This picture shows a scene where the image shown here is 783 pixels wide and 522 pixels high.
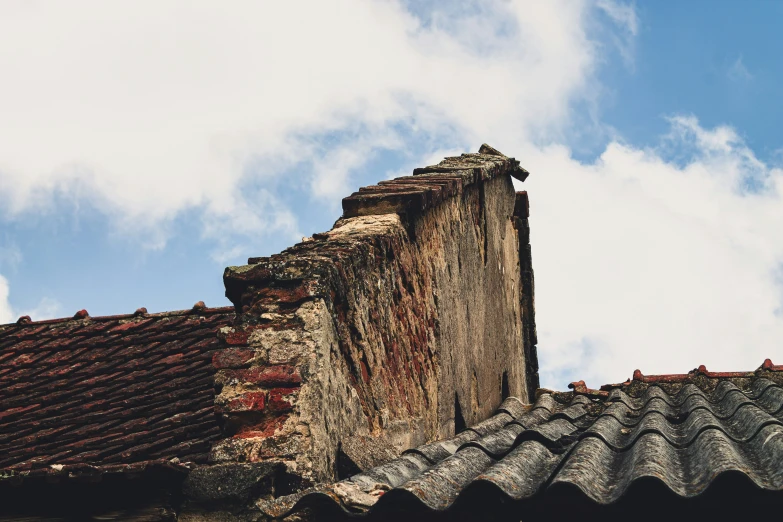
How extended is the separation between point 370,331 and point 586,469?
5.70ft

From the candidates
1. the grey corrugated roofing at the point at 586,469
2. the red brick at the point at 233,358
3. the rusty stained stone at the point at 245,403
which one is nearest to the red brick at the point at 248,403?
the rusty stained stone at the point at 245,403

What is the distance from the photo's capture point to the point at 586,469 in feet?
8.95

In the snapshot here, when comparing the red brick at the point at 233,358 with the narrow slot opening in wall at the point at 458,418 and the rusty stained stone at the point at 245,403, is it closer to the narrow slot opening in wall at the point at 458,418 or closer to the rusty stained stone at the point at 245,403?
the rusty stained stone at the point at 245,403

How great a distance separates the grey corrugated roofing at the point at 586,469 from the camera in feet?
8.08

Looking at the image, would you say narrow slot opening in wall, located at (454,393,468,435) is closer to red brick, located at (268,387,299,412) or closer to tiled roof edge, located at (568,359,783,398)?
tiled roof edge, located at (568,359,783,398)

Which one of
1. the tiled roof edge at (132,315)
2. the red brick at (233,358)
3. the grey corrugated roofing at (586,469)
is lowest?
the grey corrugated roofing at (586,469)

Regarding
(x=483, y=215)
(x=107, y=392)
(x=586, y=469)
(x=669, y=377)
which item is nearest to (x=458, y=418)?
(x=669, y=377)

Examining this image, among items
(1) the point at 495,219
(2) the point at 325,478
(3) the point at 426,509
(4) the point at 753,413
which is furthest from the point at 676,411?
(1) the point at 495,219

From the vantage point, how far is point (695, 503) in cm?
240

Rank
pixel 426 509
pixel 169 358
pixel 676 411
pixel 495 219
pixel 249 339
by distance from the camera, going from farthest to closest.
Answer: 1. pixel 495 219
2. pixel 169 358
3. pixel 676 411
4. pixel 249 339
5. pixel 426 509

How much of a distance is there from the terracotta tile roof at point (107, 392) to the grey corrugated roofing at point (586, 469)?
1036mm

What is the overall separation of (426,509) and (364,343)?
5.52ft

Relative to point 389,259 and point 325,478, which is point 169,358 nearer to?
point 389,259

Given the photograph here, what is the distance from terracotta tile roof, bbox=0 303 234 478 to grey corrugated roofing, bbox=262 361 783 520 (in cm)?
104
